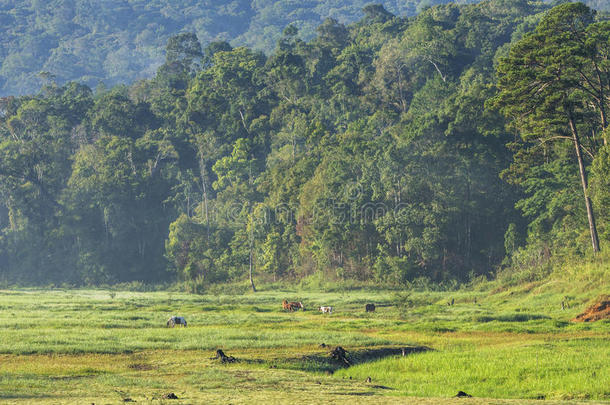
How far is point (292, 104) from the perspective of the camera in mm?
116188

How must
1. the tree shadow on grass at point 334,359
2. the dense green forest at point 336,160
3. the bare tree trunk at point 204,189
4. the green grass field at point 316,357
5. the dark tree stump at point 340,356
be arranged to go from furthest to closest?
the bare tree trunk at point 204,189 < the dense green forest at point 336,160 < the dark tree stump at point 340,356 < the tree shadow on grass at point 334,359 < the green grass field at point 316,357

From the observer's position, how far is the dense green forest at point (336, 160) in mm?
64500

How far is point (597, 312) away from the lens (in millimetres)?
40844

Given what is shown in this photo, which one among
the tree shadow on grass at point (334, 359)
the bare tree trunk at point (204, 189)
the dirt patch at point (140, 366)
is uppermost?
the bare tree trunk at point (204, 189)

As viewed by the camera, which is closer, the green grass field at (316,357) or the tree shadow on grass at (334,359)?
the green grass field at (316,357)

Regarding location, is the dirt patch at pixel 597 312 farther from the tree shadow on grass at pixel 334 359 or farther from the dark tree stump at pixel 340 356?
the dark tree stump at pixel 340 356

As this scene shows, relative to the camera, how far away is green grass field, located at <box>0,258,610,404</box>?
21.0 metres

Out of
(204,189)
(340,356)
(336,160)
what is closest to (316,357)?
(340,356)

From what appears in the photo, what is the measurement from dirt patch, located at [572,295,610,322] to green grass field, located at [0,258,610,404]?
1.81 meters

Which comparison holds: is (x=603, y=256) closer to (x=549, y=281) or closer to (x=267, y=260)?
(x=549, y=281)

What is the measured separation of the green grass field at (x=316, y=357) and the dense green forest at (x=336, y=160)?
1864 cm

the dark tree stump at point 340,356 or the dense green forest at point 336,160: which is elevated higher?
the dense green forest at point 336,160

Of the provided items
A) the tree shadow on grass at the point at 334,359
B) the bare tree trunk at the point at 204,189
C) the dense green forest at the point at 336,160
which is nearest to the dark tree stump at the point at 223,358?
the tree shadow on grass at the point at 334,359

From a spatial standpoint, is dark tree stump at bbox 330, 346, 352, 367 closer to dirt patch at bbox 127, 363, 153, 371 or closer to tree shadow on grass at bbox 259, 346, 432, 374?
tree shadow on grass at bbox 259, 346, 432, 374
